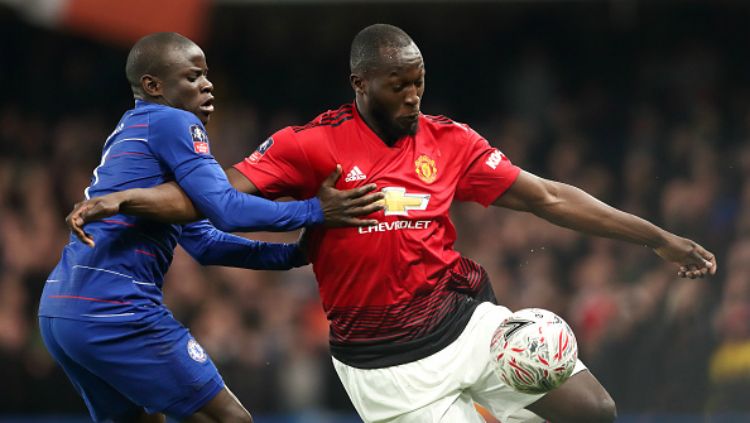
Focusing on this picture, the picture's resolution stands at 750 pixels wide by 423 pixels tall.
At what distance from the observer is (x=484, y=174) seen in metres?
5.77

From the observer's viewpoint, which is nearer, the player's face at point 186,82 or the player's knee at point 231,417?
the player's knee at point 231,417

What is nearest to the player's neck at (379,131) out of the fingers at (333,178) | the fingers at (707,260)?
the fingers at (333,178)

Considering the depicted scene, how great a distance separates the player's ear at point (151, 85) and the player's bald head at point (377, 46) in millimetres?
892

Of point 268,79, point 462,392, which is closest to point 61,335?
point 462,392

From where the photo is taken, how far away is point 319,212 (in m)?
5.27

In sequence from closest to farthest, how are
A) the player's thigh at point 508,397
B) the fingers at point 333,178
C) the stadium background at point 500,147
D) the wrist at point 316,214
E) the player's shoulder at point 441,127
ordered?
1. the wrist at point 316,214
2. the fingers at point 333,178
3. the player's thigh at point 508,397
4. the player's shoulder at point 441,127
5. the stadium background at point 500,147

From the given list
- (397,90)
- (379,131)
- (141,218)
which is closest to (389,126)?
(379,131)

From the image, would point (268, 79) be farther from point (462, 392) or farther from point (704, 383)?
point (462, 392)

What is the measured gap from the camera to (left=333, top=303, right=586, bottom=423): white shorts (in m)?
5.45

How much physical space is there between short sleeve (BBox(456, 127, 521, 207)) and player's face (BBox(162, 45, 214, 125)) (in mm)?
1277

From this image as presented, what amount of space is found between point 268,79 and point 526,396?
32.7 ft

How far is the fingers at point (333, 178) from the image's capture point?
17.6 ft

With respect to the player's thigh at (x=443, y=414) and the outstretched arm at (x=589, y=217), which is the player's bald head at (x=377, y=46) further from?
the player's thigh at (x=443, y=414)

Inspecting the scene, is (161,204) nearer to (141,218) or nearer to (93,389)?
(141,218)
